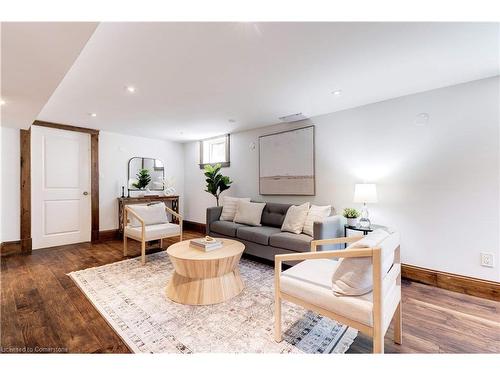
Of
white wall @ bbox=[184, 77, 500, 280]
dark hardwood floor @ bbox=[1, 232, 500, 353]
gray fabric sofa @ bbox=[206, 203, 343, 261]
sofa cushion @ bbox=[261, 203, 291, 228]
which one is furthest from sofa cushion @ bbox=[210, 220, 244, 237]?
dark hardwood floor @ bbox=[1, 232, 500, 353]

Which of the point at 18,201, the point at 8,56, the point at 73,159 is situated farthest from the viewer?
the point at 73,159

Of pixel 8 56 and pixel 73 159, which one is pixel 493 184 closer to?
pixel 8 56

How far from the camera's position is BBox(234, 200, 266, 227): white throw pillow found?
360cm

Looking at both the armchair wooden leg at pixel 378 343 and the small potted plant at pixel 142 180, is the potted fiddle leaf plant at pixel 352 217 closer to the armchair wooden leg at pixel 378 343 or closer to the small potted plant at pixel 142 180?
the armchair wooden leg at pixel 378 343

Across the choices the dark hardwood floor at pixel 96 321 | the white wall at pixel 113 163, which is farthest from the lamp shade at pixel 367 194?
the white wall at pixel 113 163

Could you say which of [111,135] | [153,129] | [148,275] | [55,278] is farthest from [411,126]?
[111,135]

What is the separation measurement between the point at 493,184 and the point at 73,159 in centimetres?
606

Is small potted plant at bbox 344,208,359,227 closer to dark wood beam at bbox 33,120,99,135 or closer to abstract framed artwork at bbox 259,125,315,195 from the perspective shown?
abstract framed artwork at bbox 259,125,315,195

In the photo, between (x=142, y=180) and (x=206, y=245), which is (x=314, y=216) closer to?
(x=206, y=245)

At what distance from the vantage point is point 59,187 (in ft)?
13.0

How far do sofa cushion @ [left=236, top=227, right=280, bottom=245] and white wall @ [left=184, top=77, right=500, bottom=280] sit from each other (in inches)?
40.1

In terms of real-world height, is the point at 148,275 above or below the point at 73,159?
below

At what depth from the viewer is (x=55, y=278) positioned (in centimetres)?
260

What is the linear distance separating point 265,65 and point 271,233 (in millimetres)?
2059
